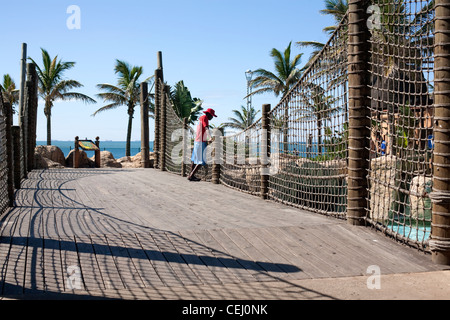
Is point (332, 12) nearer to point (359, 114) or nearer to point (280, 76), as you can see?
point (280, 76)

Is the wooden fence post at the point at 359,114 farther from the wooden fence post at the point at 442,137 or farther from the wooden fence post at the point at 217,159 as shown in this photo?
the wooden fence post at the point at 217,159

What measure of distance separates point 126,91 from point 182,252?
37.7 meters

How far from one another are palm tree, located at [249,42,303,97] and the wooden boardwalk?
102 feet

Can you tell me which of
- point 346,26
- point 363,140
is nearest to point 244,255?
point 363,140

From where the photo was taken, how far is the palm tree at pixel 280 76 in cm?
3716

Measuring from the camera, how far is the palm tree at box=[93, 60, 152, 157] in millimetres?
39969

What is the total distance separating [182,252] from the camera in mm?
4625

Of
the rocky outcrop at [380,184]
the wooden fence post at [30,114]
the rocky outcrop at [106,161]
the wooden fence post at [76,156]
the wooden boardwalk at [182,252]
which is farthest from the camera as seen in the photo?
the rocky outcrop at [106,161]

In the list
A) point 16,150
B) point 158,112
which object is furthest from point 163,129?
point 16,150

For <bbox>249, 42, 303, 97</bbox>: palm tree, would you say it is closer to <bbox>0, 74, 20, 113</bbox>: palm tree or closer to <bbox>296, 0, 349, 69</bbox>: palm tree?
<bbox>296, 0, 349, 69</bbox>: palm tree

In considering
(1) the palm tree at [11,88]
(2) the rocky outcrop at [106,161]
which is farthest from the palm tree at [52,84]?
(2) the rocky outcrop at [106,161]

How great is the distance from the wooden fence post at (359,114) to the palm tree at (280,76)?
101 ft
